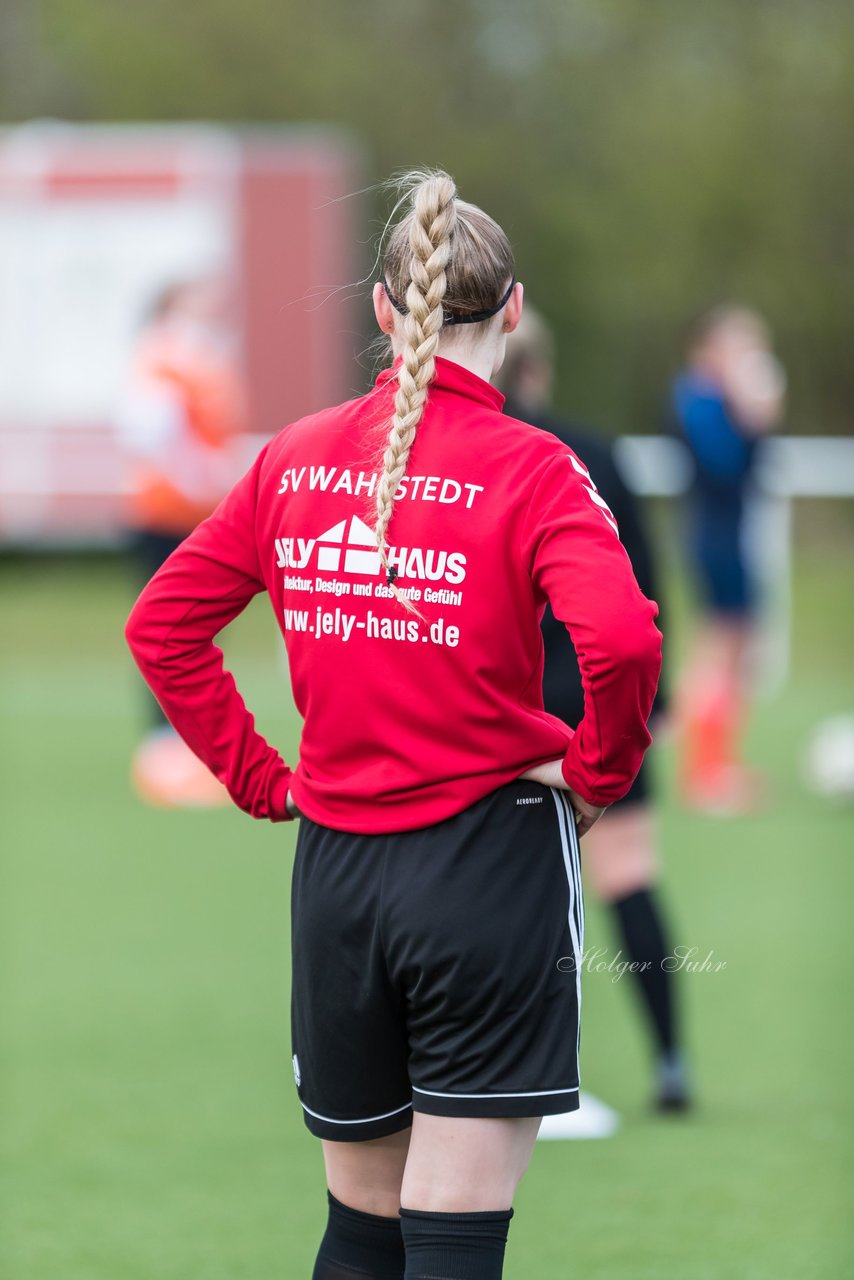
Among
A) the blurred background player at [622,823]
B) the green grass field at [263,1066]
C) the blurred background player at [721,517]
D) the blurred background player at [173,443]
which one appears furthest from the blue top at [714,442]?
the blurred background player at [622,823]

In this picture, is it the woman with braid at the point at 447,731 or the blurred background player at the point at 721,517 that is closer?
the woman with braid at the point at 447,731

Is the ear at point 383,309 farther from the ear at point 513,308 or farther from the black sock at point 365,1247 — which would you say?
the black sock at point 365,1247

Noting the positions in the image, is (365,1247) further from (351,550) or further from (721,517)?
(721,517)

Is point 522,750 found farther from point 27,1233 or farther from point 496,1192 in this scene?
point 27,1233

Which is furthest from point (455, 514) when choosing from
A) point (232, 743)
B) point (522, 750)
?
point (232, 743)

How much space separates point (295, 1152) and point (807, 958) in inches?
94.2

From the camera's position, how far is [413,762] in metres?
2.49

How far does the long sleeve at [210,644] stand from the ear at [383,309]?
256mm

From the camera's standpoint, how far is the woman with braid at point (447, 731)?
244 cm

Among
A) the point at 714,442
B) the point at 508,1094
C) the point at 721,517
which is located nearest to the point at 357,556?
the point at 508,1094

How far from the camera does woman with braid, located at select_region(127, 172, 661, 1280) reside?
244 cm

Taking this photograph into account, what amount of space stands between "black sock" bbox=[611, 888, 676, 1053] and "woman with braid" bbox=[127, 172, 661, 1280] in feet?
6.51

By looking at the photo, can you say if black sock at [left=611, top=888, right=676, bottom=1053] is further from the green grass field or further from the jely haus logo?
the jely haus logo

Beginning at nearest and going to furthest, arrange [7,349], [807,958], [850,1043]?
[850,1043]
[807,958]
[7,349]
